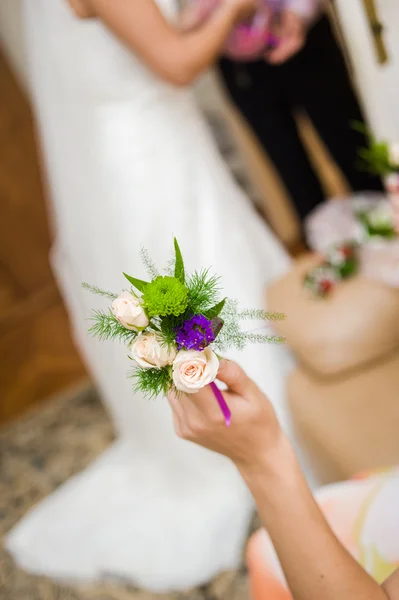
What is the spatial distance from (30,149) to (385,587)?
2.56m

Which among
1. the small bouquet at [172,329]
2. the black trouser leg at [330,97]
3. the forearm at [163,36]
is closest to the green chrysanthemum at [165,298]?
the small bouquet at [172,329]

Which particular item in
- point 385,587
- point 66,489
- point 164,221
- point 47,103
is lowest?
point 66,489

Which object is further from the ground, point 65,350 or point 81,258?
point 81,258

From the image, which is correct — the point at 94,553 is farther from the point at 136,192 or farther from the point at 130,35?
the point at 130,35

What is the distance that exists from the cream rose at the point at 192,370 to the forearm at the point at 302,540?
0.13m

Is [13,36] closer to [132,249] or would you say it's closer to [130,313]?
[132,249]

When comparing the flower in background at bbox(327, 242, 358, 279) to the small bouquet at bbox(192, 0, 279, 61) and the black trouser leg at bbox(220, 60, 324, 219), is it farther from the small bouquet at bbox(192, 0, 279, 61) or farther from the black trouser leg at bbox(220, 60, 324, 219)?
the black trouser leg at bbox(220, 60, 324, 219)

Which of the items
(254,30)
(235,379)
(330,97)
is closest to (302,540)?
(235,379)

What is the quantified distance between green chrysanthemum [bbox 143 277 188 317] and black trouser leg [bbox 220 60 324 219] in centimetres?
142

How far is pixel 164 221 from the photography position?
1221mm

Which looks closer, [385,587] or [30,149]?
[385,587]

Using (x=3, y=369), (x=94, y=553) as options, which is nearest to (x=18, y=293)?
(x=3, y=369)

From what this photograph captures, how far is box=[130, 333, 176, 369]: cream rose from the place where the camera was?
0.49 m

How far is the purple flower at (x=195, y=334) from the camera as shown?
490 mm
